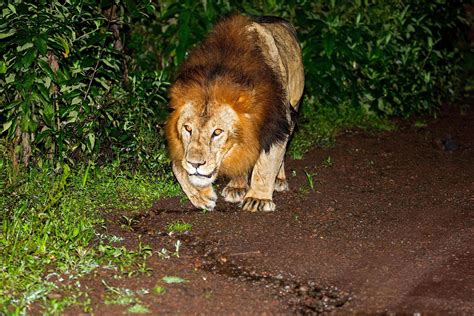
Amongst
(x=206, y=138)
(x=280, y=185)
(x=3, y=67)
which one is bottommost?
(x=280, y=185)

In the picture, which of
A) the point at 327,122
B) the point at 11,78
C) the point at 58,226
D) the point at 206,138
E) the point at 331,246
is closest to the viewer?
the point at 58,226

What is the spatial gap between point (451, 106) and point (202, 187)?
500cm

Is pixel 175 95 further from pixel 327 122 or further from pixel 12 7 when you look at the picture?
pixel 327 122

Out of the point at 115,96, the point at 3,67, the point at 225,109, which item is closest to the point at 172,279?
the point at 225,109

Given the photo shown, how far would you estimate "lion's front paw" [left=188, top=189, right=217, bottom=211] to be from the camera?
5.76 m

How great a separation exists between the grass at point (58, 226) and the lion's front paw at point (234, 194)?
0.37 metres

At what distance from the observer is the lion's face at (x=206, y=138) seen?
5172mm

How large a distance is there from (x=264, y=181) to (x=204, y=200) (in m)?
0.45

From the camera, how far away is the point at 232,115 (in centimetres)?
527

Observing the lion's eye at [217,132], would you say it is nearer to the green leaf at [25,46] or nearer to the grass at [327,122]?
the green leaf at [25,46]

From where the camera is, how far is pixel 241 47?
18.3 feet

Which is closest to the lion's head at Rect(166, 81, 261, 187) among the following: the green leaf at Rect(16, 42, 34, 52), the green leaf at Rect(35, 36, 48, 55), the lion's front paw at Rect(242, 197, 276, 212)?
the lion's front paw at Rect(242, 197, 276, 212)

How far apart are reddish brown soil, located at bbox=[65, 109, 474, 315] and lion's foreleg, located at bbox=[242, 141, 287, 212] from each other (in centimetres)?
10

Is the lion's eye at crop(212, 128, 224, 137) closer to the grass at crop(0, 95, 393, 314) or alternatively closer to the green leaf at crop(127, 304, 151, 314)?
the grass at crop(0, 95, 393, 314)
